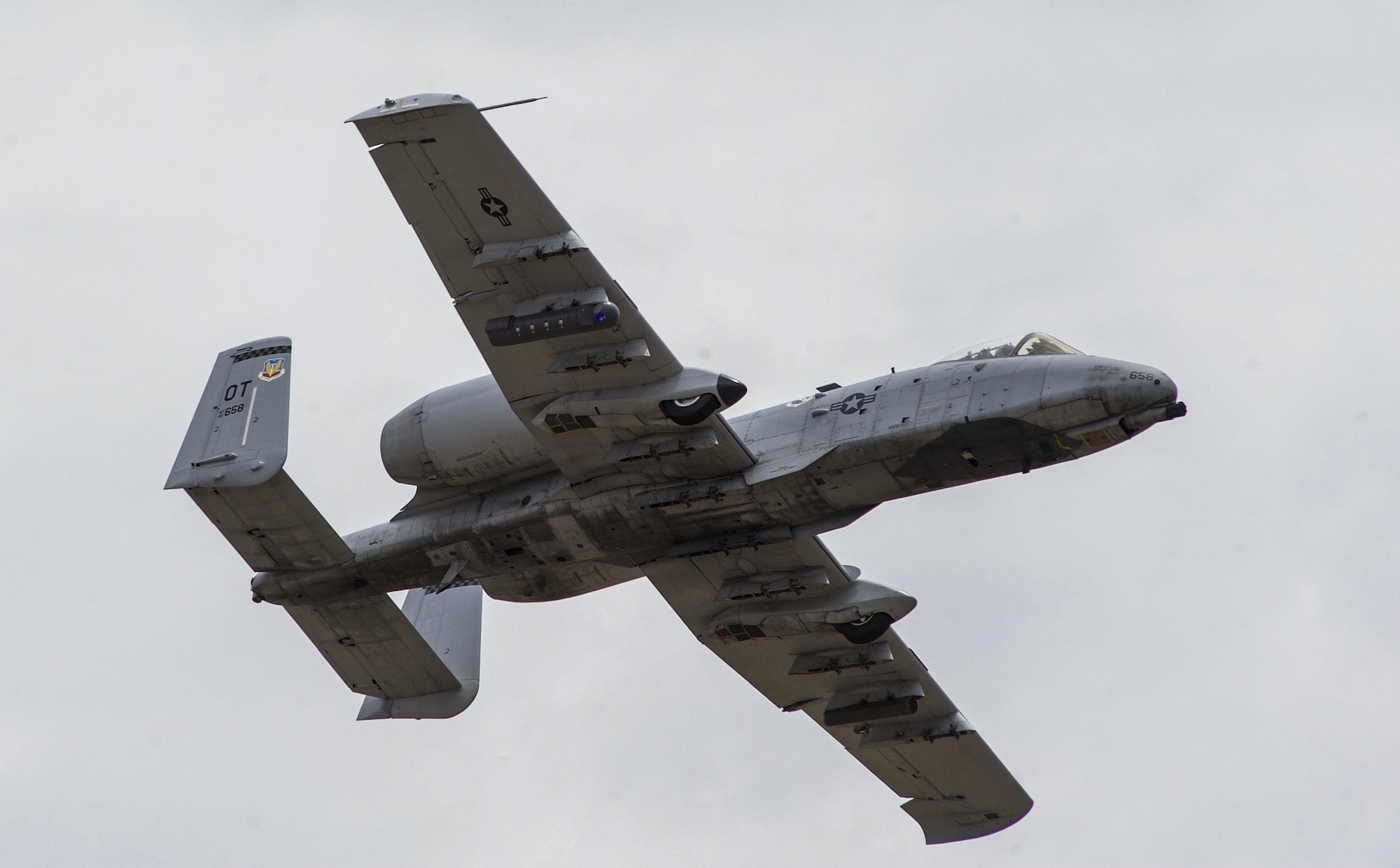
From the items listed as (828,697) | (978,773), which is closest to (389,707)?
(828,697)

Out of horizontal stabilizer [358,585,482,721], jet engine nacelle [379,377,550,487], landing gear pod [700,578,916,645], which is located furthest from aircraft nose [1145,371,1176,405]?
horizontal stabilizer [358,585,482,721]

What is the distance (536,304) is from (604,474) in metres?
4.29

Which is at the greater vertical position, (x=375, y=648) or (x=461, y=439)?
(x=461, y=439)

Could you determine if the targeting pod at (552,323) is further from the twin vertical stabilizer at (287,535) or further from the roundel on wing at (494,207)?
the twin vertical stabilizer at (287,535)

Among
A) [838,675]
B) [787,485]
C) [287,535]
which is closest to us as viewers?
[787,485]

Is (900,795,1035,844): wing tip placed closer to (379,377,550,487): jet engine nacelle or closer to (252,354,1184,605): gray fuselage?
(252,354,1184,605): gray fuselage

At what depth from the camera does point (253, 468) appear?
34.3 metres

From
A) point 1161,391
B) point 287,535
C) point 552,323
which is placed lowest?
point 1161,391

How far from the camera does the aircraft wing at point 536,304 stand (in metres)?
29.6

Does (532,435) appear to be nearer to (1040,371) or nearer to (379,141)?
(379,141)

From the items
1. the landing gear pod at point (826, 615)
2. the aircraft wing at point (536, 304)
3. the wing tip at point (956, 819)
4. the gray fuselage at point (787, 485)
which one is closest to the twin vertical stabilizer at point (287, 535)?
the gray fuselage at point (787, 485)

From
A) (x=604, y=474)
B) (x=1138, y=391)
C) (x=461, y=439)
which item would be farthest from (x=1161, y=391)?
(x=461, y=439)

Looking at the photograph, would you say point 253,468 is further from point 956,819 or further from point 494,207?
point 956,819

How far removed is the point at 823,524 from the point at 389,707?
10.7m
